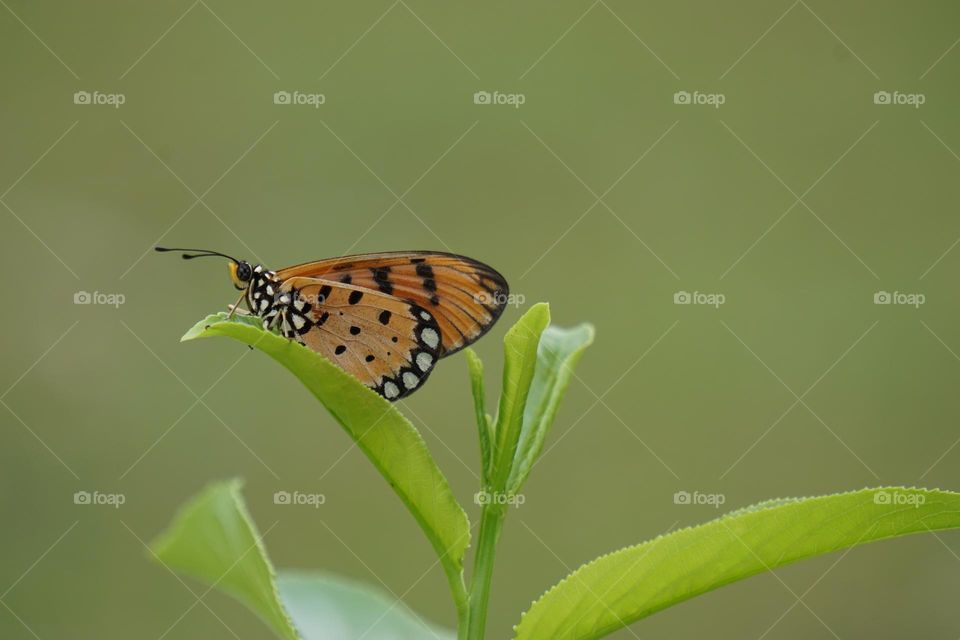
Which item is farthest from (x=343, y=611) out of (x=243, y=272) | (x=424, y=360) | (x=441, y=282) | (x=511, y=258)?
(x=511, y=258)

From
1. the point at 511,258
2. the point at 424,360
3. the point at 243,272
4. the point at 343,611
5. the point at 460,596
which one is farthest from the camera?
the point at 511,258

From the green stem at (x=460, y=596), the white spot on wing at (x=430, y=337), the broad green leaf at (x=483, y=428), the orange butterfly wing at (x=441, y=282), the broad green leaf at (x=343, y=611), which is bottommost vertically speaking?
the broad green leaf at (x=343, y=611)

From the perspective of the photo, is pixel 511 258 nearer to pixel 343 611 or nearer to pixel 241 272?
pixel 241 272

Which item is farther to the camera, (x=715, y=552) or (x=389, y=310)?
(x=389, y=310)

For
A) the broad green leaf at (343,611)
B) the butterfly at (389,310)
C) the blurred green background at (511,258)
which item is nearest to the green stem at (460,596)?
the broad green leaf at (343,611)

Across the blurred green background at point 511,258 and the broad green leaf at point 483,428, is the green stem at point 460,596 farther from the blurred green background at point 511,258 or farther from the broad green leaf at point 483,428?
the blurred green background at point 511,258

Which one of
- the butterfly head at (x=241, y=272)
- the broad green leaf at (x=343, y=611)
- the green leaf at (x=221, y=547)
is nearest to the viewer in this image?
the green leaf at (x=221, y=547)
